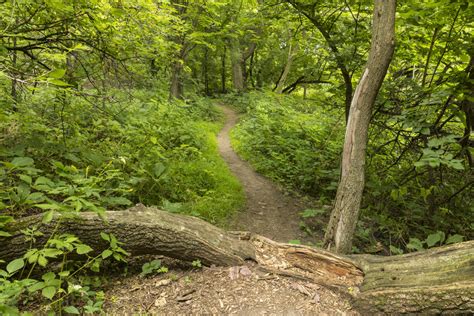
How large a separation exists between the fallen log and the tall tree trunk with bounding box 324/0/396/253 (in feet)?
1.31

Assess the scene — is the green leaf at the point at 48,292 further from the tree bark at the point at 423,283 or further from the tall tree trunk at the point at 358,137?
the tall tree trunk at the point at 358,137

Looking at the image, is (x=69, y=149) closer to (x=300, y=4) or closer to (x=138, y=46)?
(x=138, y=46)

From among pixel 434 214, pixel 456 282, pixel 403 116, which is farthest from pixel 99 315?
pixel 434 214

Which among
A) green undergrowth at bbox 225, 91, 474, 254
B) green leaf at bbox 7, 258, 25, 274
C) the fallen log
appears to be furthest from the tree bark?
green leaf at bbox 7, 258, 25, 274

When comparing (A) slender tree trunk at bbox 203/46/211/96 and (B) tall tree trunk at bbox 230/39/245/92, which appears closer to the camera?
(B) tall tree trunk at bbox 230/39/245/92

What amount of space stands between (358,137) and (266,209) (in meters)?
2.98

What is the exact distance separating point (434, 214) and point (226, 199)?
3740mm

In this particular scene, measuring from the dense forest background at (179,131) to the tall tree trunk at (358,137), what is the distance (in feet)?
1.65

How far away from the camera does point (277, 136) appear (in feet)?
32.1

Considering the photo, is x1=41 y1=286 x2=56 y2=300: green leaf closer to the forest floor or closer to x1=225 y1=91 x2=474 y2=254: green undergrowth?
the forest floor

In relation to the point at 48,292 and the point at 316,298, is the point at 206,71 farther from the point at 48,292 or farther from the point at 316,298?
the point at 48,292

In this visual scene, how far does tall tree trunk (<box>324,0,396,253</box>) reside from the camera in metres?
3.37

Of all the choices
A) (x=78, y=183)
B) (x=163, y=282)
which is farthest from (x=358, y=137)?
(x=78, y=183)

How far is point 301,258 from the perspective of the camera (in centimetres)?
344
